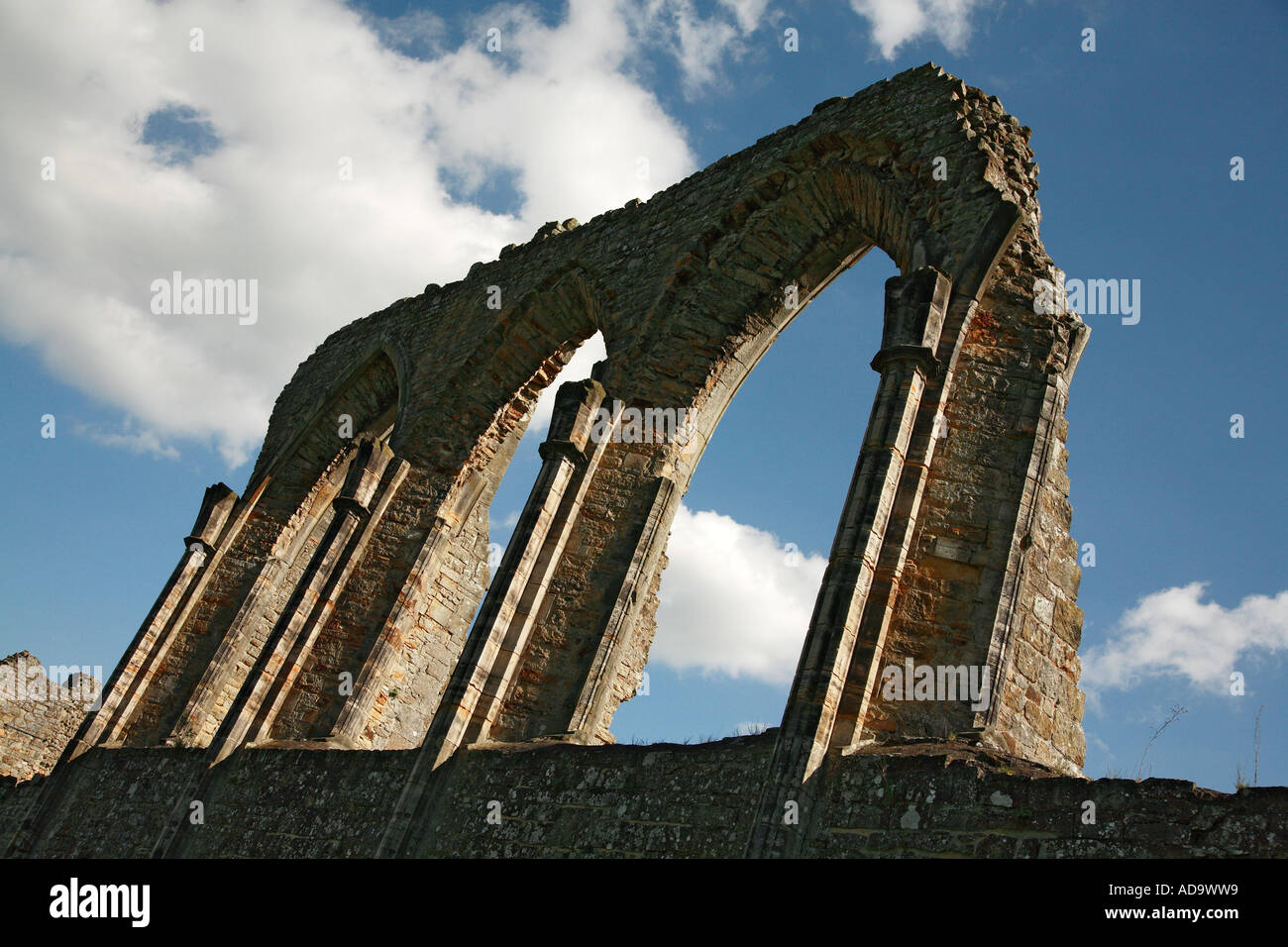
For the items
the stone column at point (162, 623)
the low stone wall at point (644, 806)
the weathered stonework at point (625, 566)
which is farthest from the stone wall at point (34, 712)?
the low stone wall at point (644, 806)

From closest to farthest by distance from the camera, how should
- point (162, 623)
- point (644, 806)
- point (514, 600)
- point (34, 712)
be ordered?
point (644, 806) < point (514, 600) < point (162, 623) < point (34, 712)

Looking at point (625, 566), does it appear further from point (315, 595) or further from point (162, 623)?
point (162, 623)

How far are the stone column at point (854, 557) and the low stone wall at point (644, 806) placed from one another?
19 cm

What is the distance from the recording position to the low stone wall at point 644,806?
4.25 m

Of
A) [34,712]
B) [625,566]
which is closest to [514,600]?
[625,566]

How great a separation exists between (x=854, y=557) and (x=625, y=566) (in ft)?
10.4

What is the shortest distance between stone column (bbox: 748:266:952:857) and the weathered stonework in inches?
0.7

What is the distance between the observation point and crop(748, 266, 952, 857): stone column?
5.18 metres

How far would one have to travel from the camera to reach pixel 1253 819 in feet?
12.9

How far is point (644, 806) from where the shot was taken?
6195mm

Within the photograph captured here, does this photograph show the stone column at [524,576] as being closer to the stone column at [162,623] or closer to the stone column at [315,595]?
the stone column at [315,595]

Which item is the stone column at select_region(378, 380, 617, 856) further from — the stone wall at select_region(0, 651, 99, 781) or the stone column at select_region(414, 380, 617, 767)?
the stone wall at select_region(0, 651, 99, 781)

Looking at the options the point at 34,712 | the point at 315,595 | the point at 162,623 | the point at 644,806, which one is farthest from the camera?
the point at 34,712
